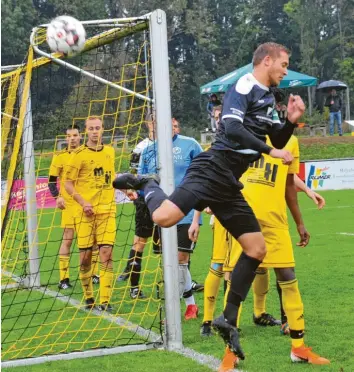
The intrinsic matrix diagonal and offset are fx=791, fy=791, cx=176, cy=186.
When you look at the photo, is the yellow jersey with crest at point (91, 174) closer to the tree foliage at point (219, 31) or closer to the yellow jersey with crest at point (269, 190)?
the yellow jersey with crest at point (269, 190)

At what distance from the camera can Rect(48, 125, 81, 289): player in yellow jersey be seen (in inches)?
374

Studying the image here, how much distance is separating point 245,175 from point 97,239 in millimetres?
2472

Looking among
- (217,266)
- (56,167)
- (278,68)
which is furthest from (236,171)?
(56,167)

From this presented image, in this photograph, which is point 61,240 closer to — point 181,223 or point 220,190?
point 181,223

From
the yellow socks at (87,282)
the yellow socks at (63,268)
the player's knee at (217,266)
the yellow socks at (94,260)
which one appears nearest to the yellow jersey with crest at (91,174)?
the yellow socks at (94,260)

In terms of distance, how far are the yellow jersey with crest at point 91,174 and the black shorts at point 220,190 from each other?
330cm

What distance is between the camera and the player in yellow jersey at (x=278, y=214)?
569 cm

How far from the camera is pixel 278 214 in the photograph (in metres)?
5.93

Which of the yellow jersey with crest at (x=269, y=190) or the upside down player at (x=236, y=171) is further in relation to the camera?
the yellow jersey with crest at (x=269, y=190)

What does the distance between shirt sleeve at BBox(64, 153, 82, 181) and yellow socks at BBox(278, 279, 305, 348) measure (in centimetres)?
337

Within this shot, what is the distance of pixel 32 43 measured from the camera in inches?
264

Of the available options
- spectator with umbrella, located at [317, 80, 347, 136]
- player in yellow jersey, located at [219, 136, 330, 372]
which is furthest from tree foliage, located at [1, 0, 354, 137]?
player in yellow jersey, located at [219, 136, 330, 372]

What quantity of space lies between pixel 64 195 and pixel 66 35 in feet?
14.2

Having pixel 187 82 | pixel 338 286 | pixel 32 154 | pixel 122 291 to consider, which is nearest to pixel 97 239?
pixel 122 291
